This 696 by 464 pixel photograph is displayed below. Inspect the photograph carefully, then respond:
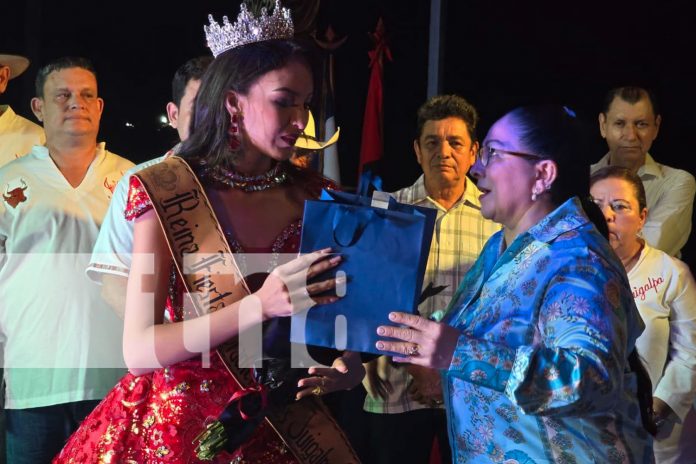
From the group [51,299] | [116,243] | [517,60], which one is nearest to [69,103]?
[51,299]

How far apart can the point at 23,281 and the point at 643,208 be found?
211 centimetres

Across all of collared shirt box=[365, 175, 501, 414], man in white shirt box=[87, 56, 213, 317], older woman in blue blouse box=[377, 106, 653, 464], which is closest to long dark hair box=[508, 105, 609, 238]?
older woman in blue blouse box=[377, 106, 653, 464]

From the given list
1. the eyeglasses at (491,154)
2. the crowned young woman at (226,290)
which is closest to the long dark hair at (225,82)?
the crowned young woman at (226,290)

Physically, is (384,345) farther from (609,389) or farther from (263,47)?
(263,47)

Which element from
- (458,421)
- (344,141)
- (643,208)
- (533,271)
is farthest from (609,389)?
(344,141)

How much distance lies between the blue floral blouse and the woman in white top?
127 cm

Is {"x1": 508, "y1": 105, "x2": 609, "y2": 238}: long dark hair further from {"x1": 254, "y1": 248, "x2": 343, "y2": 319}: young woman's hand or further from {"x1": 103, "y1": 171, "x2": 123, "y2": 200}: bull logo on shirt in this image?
{"x1": 103, "y1": 171, "x2": 123, "y2": 200}: bull logo on shirt

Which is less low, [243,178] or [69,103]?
[69,103]

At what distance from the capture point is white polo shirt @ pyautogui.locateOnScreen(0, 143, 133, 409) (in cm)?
297

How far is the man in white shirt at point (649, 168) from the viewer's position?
352 centimetres

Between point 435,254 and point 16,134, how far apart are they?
1.60 m

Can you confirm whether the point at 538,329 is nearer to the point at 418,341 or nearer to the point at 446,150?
the point at 418,341

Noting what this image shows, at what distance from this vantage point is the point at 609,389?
1.40 m

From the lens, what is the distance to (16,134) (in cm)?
323
